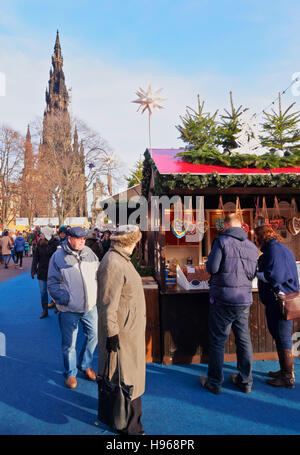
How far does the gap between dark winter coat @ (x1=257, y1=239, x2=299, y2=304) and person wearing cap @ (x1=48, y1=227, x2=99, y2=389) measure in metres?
2.05

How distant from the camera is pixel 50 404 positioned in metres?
3.21

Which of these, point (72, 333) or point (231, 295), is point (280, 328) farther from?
point (72, 333)


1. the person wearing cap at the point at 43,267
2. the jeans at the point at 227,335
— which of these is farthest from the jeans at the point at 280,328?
the person wearing cap at the point at 43,267

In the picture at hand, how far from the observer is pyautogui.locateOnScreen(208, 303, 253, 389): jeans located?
3262mm

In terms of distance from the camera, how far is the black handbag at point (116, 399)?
7.97 feet

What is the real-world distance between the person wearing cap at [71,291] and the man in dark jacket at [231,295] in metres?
1.46

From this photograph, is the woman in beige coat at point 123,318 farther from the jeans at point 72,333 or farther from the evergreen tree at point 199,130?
the evergreen tree at point 199,130

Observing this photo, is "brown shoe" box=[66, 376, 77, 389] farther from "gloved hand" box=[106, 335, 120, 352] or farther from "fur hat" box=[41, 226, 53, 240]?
"fur hat" box=[41, 226, 53, 240]

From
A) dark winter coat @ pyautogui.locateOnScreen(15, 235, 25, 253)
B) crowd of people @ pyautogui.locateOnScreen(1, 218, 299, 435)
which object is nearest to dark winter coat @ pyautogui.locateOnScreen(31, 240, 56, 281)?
crowd of people @ pyautogui.locateOnScreen(1, 218, 299, 435)

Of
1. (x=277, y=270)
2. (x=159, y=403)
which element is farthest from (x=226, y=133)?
(x=159, y=403)

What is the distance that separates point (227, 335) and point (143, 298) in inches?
48.4

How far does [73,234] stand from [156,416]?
6.95 ft
